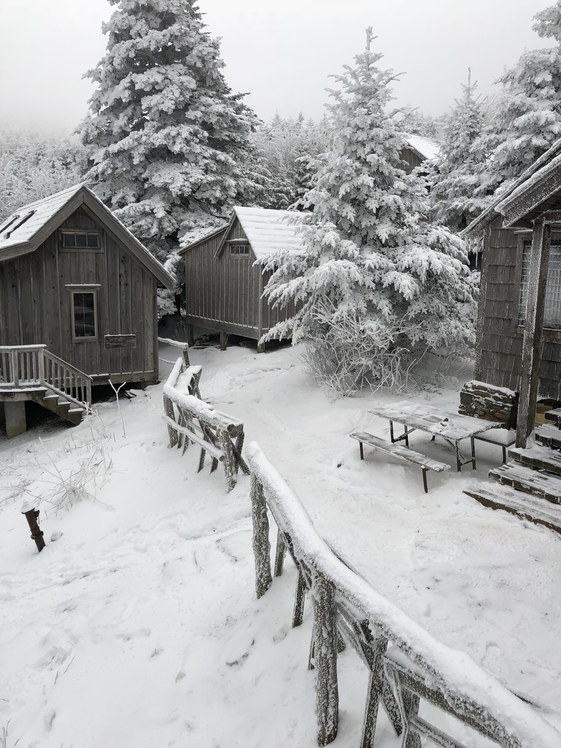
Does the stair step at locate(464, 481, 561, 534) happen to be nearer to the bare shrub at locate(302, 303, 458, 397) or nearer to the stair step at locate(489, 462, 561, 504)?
the stair step at locate(489, 462, 561, 504)

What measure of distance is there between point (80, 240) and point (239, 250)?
19.5ft

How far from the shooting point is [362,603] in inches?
104

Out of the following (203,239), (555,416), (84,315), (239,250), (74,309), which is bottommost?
(555,416)

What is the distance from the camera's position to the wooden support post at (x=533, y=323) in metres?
6.36

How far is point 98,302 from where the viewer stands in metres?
15.0

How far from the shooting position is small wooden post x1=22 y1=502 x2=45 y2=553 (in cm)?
639

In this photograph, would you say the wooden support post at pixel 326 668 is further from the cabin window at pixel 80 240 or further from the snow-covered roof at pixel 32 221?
the cabin window at pixel 80 240

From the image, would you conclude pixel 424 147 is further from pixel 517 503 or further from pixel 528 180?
pixel 517 503

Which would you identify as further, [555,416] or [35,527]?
[555,416]

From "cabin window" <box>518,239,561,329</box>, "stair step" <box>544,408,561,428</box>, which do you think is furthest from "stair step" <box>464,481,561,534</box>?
"cabin window" <box>518,239,561,329</box>

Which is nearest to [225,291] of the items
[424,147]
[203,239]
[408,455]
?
[203,239]

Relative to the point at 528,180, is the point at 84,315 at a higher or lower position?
lower

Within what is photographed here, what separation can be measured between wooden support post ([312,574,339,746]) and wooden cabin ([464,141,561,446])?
4683 mm

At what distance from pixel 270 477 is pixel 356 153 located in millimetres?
9627
